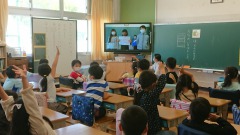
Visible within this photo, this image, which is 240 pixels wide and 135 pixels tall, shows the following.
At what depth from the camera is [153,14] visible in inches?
330

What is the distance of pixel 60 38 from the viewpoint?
770cm

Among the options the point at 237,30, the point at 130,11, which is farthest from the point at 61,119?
the point at 130,11

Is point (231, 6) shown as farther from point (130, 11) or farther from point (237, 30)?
point (130, 11)

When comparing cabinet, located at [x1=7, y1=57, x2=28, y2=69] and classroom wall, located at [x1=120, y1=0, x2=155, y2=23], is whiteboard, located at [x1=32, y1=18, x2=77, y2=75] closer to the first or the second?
cabinet, located at [x1=7, y1=57, x2=28, y2=69]

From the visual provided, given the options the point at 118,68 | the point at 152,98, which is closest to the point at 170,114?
the point at 152,98

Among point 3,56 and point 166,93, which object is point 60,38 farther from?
point 166,93

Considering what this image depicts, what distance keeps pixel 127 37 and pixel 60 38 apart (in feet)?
7.02

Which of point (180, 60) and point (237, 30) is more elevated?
point (237, 30)

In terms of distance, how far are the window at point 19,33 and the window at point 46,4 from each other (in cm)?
44

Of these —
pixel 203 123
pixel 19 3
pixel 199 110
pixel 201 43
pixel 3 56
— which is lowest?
pixel 203 123

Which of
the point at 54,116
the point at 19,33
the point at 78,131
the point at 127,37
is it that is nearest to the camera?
the point at 78,131

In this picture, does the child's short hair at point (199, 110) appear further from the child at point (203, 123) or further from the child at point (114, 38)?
the child at point (114, 38)

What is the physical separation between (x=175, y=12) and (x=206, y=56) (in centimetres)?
173

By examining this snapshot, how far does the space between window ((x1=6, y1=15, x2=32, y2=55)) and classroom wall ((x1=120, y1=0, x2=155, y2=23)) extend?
11.1 feet
